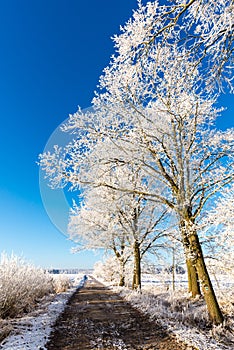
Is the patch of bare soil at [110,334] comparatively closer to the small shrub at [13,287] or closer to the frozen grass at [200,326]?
the frozen grass at [200,326]

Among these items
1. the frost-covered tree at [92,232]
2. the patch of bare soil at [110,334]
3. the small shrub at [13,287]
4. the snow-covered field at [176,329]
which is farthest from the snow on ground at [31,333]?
the frost-covered tree at [92,232]

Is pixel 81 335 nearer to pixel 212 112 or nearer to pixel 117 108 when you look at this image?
pixel 117 108

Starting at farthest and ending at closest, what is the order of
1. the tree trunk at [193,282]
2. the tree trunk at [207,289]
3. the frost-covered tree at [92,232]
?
the frost-covered tree at [92,232]
the tree trunk at [193,282]
the tree trunk at [207,289]

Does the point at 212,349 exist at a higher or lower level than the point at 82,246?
lower

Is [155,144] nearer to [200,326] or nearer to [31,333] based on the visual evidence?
[200,326]

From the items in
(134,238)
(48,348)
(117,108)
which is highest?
(117,108)

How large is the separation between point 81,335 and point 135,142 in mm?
5138

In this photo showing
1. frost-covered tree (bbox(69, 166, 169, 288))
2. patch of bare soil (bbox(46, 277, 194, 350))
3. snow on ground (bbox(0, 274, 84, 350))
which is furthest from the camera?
frost-covered tree (bbox(69, 166, 169, 288))

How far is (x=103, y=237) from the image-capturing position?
17.5 metres

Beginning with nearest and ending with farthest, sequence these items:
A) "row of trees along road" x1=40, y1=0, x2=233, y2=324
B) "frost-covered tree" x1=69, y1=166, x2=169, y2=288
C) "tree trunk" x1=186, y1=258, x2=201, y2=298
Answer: "row of trees along road" x1=40, y1=0, x2=233, y2=324 < "tree trunk" x1=186, y1=258, x2=201, y2=298 < "frost-covered tree" x1=69, y1=166, x2=169, y2=288

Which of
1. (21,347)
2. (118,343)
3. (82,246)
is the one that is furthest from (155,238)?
(21,347)

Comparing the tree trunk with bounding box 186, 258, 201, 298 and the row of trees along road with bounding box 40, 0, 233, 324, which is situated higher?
the row of trees along road with bounding box 40, 0, 233, 324

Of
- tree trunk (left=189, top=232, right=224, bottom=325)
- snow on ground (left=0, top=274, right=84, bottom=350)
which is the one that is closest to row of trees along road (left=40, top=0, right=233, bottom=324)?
tree trunk (left=189, top=232, right=224, bottom=325)

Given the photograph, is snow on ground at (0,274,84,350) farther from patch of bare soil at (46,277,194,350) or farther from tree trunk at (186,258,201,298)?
tree trunk at (186,258,201,298)
